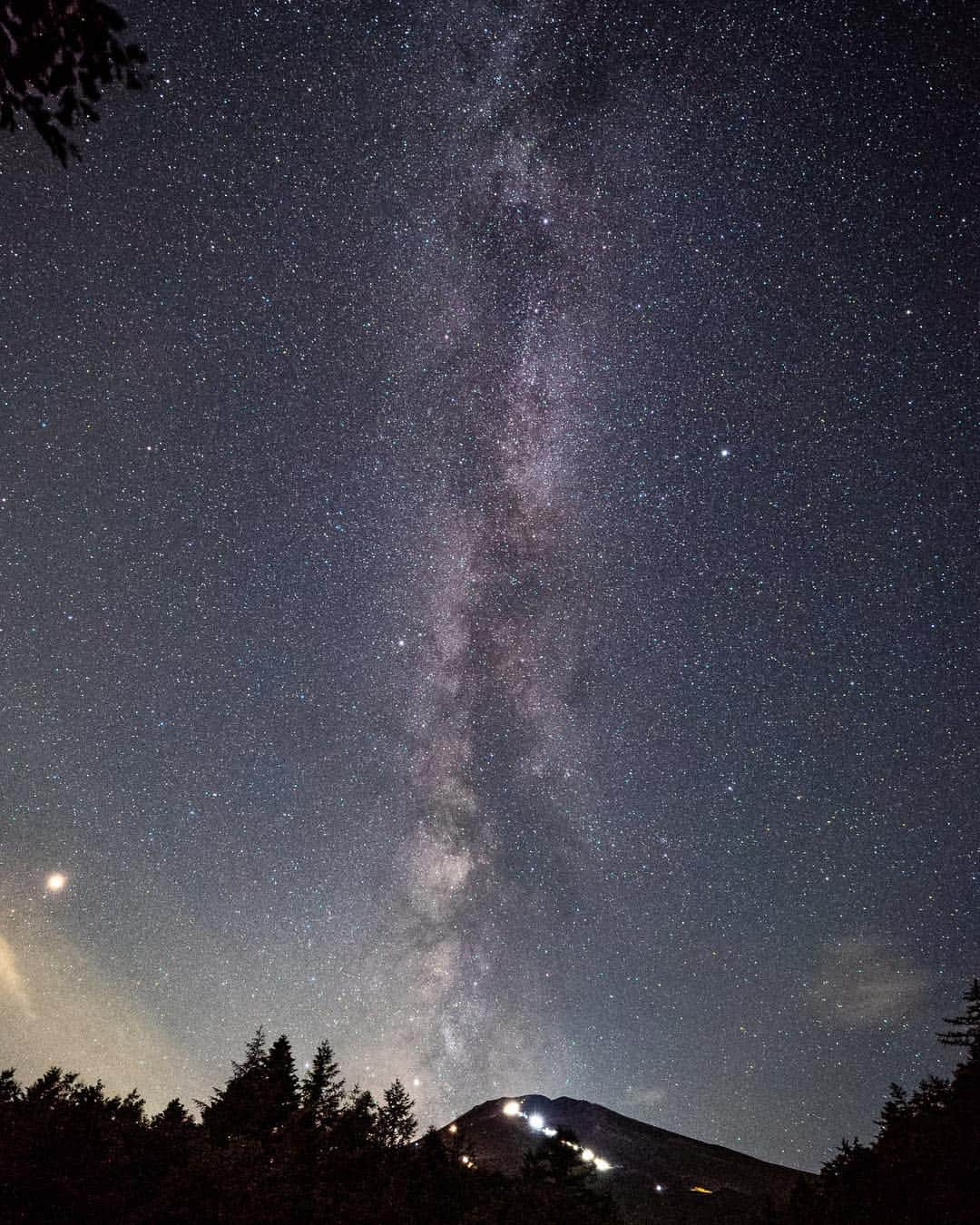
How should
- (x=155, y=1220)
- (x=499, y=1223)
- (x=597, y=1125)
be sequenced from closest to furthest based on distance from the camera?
(x=155, y=1220)
(x=499, y=1223)
(x=597, y=1125)

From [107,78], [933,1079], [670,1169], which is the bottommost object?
[670,1169]

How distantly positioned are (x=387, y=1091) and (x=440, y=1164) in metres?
5.03

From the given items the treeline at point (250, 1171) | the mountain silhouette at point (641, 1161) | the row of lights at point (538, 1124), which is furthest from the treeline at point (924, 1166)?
the row of lights at point (538, 1124)

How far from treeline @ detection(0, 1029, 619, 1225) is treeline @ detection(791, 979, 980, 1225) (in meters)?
11.0

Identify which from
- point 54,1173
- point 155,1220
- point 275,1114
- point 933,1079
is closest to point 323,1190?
point 155,1220

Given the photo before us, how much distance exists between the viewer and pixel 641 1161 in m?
78.1

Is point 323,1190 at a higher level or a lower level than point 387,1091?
lower

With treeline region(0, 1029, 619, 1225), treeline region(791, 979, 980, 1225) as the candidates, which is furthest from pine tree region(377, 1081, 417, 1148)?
treeline region(791, 979, 980, 1225)

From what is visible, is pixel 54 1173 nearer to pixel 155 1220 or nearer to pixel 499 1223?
pixel 155 1220

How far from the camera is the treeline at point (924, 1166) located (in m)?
20.8

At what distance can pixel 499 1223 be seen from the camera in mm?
22594

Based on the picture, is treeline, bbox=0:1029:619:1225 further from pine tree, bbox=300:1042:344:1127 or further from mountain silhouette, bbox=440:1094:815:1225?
mountain silhouette, bbox=440:1094:815:1225

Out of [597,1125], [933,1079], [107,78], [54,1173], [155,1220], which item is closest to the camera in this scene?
[107,78]

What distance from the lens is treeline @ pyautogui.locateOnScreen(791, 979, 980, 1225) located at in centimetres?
2075
